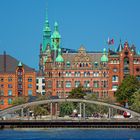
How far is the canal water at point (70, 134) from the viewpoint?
152250 millimetres

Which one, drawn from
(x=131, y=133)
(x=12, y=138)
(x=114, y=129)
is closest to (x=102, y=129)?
(x=114, y=129)

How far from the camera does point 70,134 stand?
533 feet

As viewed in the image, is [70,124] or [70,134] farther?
[70,124]

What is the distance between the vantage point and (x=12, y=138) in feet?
495

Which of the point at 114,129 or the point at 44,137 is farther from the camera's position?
the point at 114,129

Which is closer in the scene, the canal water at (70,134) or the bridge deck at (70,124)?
the canal water at (70,134)

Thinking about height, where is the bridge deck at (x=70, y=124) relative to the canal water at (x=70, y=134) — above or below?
above

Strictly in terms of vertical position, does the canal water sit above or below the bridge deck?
below

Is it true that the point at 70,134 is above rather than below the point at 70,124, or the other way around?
below

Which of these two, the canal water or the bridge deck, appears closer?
the canal water

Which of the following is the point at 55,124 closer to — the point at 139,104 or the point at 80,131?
the point at 80,131

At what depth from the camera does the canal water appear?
152 m

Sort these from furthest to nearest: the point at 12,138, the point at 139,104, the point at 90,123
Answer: the point at 139,104, the point at 90,123, the point at 12,138

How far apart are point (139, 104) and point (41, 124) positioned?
26843 millimetres
